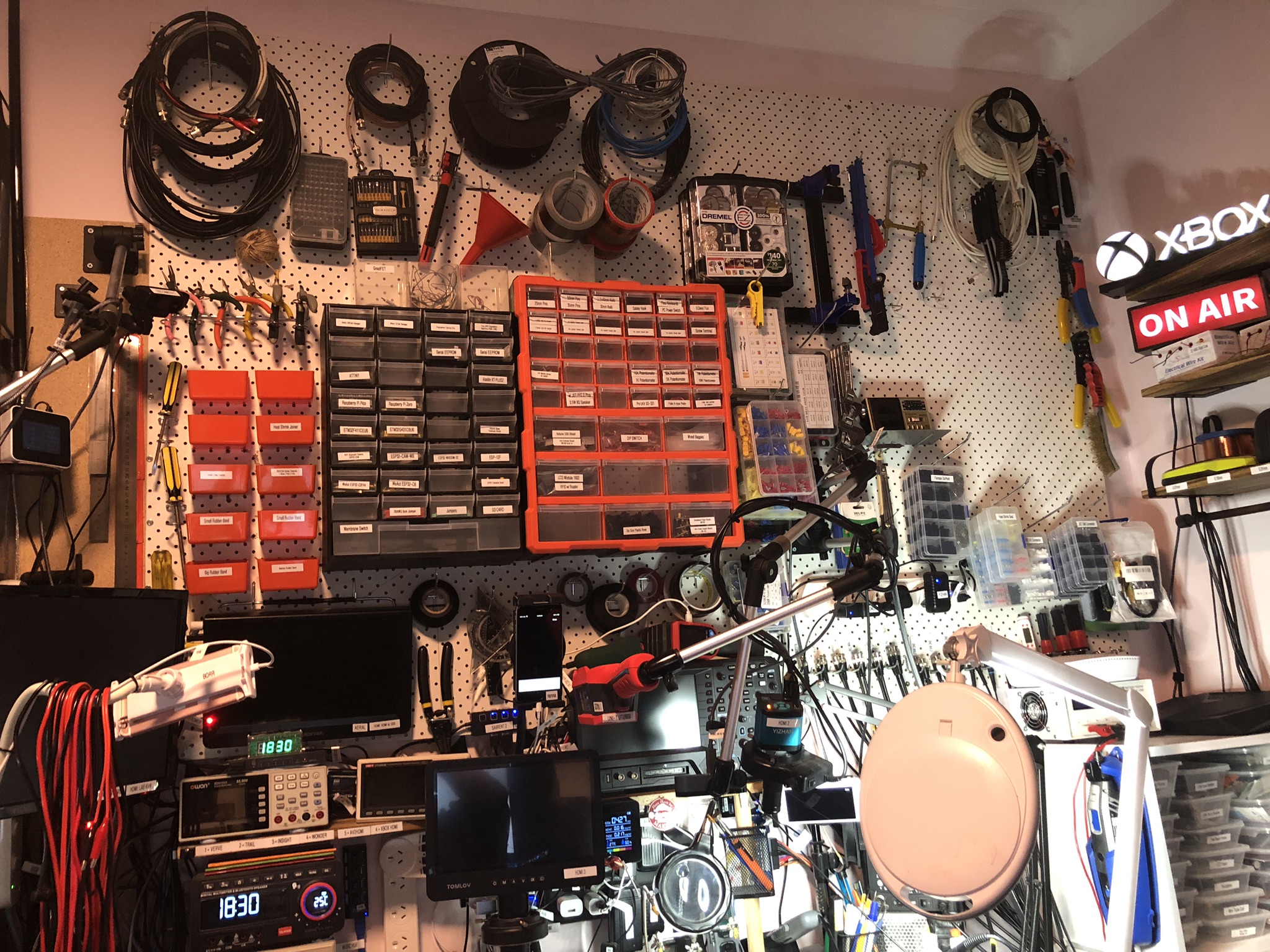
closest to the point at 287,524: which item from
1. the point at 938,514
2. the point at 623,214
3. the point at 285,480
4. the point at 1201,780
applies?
the point at 285,480

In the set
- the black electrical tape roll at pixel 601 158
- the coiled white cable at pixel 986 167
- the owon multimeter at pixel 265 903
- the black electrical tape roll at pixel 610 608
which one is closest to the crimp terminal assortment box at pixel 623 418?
the black electrical tape roll at pixel 610 608

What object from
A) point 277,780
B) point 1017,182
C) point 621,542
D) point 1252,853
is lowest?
point 1252,853

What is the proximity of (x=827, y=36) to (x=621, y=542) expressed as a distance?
2221mm

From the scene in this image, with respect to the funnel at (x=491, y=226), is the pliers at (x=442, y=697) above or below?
below

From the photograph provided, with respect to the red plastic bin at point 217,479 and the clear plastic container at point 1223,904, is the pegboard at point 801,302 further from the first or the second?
the clear plastic container at point 1223,904

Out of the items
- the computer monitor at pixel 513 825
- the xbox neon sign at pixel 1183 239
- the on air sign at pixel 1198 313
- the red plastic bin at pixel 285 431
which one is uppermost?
the xbox neon sign at pixel 1183 239

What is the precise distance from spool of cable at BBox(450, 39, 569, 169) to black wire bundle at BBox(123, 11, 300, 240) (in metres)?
0.53

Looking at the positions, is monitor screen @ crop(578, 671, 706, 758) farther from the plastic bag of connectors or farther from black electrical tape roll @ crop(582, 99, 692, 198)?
black electrical tape roll @ crop(582, 99, 692, 198)

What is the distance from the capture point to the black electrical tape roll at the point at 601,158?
9.71 feet

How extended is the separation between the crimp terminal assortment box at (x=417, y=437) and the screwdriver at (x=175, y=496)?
385 millimetres

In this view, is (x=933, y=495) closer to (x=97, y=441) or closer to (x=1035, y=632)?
(x=1035, y=632)

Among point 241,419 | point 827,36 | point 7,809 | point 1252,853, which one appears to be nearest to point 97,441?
point 241,419

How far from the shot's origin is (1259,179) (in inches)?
116

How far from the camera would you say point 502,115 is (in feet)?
8.90
